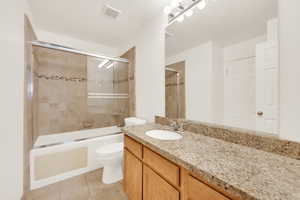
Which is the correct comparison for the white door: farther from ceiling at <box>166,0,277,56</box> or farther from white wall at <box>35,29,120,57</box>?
white wall at <box>35,29,120,57</box>

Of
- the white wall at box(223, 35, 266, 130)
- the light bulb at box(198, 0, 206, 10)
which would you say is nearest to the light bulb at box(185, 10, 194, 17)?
the light bulb at box(198, 0, 206, 10)

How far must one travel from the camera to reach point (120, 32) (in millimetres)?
2357

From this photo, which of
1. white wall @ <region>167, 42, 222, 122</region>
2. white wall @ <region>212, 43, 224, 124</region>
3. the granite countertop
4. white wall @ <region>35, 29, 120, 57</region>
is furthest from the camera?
white wall @ <region>35, 29, 120, 57</region>

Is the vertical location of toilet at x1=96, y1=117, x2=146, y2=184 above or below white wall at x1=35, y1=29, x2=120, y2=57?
below

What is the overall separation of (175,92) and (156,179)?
1.03 metres

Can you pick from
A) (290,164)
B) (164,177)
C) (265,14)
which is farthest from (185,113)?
(265,14)

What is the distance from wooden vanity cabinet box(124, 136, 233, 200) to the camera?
62cm

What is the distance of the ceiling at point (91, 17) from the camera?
164cm

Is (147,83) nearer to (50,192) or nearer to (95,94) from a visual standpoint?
(95,94)

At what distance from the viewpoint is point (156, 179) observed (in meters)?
0.89

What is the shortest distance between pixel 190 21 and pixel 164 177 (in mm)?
1615

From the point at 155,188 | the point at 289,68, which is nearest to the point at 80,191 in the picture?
the point at 155,188

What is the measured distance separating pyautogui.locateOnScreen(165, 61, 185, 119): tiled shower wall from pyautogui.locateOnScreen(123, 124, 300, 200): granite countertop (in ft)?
2.15

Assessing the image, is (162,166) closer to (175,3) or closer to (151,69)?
(151,69)
